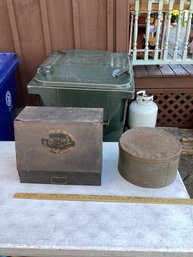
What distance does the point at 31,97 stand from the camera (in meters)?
3.02

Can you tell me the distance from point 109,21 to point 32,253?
2274 millimetres

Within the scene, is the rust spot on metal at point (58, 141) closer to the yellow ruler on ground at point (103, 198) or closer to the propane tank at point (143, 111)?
the yellow ruler on ground at point (103, 198)

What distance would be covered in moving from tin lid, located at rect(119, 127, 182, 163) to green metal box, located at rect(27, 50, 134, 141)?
1.70ft

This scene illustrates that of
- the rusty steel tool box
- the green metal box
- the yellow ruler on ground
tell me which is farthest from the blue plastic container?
the yellow ruler on ground

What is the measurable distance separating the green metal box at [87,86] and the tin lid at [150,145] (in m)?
0.52

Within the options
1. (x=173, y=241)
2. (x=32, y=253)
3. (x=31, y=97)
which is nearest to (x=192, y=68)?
(x=31, y=97)

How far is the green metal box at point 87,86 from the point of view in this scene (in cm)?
201

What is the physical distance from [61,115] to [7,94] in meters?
1.20

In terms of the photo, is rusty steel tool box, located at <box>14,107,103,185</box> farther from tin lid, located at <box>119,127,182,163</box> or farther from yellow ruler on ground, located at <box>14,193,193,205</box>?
tin lid, located at <box>119,127,182,163</box>

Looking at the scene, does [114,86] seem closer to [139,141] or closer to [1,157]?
[139,141]

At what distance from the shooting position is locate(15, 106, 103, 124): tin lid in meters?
1.33

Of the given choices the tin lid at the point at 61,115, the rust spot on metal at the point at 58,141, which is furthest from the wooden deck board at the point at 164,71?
the rust spot on metal at the point at 58,141

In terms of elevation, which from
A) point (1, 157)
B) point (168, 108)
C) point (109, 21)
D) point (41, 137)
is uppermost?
point (109, 21)

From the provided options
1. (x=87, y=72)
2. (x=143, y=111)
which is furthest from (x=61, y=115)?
(x=143, y=111)
